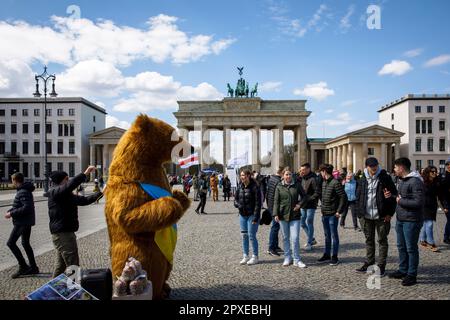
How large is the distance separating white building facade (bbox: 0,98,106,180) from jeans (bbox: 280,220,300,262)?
6211 centimetres

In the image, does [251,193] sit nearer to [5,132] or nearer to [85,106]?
[85,106]

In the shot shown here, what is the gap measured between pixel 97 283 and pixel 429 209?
7.33 meters

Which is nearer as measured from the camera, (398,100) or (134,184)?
(134,184)

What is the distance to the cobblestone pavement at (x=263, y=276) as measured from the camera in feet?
15.7

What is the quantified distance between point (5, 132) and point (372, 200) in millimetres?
70580

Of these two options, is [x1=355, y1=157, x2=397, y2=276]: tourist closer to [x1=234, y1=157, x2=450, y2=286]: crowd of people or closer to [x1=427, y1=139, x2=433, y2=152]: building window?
[x1=234, y1=157, x2=450, y2=286]: crowd of people

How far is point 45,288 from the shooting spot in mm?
3039

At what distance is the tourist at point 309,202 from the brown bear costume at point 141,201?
4.44 meters

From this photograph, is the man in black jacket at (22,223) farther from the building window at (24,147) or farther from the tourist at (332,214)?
the building window at (24,147)

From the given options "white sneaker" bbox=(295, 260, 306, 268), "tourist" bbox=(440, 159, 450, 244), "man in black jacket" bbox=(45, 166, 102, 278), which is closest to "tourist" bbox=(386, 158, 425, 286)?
"white sneaker" bbox=(295, 260, 306, 268)

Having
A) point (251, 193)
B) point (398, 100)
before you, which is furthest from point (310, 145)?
point (251, 193)
